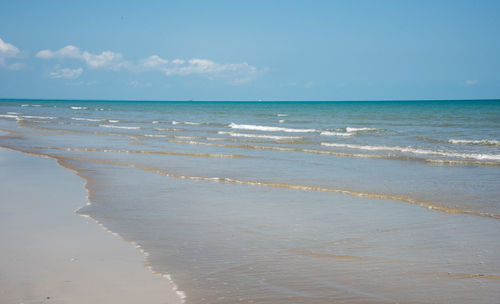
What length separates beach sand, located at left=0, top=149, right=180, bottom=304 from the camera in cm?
488

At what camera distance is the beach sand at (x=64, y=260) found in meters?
4.88

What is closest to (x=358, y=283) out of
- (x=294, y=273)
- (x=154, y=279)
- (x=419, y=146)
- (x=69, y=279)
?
(x=294, y=273)

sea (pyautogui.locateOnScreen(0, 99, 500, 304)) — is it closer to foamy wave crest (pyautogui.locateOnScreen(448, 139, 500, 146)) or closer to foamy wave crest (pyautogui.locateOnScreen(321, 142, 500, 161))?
foamy wave crest (pyautogui.locateOnScreen(321, 142, 500, 161))

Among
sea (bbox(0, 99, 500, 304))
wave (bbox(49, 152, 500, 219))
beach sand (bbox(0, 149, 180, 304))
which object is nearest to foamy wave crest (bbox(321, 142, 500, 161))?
sea (bbox(0, 99, 500, 304))

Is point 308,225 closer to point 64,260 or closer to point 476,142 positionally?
point 64,260

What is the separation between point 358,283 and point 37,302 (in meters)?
3.22

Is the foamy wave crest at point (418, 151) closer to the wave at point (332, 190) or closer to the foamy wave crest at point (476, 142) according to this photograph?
the foamy wave crest at point (476, 142)

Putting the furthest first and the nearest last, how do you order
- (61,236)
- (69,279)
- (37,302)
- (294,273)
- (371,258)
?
(61,236) → (371,258) → (294,273) → (69,279) → (37,302)

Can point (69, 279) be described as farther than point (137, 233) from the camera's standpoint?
No

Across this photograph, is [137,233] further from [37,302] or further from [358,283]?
[358,283]

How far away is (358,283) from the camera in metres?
5.36


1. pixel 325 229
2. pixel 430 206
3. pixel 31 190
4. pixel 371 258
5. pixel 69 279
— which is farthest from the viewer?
pixel 31 190

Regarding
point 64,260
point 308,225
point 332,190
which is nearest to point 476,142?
point 332,190

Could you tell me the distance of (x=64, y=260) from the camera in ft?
19.4
